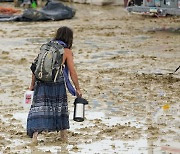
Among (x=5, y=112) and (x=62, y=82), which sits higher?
(x=62, y=82)

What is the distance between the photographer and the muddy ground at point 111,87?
8141 mm

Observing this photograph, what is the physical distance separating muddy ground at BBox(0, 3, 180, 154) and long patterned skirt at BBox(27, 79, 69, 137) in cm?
27

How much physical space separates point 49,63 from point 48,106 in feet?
1.71

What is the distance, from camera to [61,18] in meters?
24.9

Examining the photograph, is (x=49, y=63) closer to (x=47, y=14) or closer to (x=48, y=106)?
(x=48, y=106)

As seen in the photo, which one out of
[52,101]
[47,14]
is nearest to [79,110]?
[52,101]

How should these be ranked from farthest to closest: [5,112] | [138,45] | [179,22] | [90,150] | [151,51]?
[179,22]
[138,45]
[151,51]
[5,112]
[90,150]

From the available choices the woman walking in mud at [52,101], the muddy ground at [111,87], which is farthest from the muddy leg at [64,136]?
the woman walking in mud at [52,101]

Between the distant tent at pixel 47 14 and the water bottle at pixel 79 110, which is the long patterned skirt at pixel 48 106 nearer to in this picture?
the water bottle at pixel 79 110

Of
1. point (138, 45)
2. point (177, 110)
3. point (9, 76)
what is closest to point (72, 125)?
point (177, 110)

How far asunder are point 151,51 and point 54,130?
344 inches

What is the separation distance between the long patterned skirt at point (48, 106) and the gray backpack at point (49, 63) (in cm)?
14

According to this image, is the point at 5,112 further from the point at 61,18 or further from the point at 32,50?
the point at 61,18

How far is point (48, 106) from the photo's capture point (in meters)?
7.86
